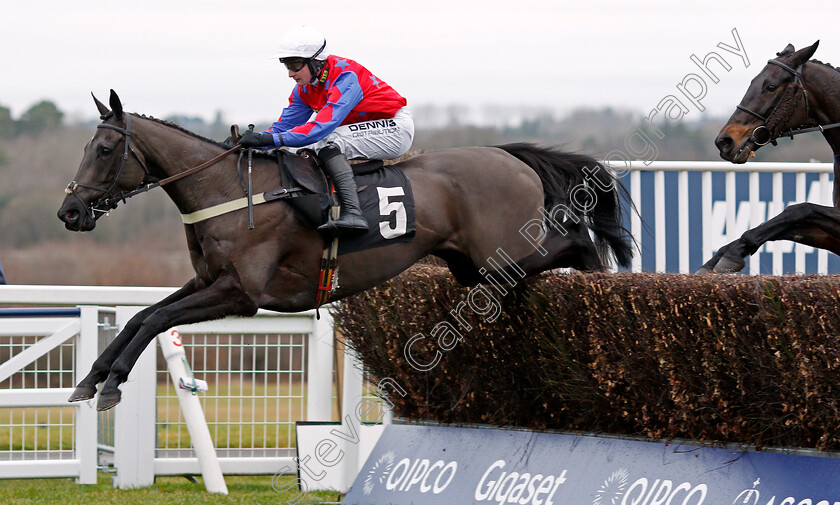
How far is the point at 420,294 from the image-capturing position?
18.4 feet

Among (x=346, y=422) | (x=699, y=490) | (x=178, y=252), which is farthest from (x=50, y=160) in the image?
(x=699, y=490)

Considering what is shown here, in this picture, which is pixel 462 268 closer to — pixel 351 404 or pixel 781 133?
pixel 351 404

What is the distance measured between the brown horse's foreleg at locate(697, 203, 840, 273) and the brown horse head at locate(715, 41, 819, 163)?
0.37 metres

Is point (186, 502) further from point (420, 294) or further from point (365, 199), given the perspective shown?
point (365, 199)

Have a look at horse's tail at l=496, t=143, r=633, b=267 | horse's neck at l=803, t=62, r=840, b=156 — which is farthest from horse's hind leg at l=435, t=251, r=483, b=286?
horse's neck at l=803, t=62, r=840, b=156

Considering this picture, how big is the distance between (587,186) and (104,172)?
8.02 ft

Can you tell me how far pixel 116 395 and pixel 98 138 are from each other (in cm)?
111

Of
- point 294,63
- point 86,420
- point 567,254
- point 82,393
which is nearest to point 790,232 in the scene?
point 567,254

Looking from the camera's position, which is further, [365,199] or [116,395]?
[365,199]

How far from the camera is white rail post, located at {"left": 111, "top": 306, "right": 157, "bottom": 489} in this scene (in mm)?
6684

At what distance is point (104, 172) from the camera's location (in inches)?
182

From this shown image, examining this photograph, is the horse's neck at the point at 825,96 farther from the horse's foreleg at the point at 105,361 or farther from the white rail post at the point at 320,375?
the horse's foreleg at the point at 105,361

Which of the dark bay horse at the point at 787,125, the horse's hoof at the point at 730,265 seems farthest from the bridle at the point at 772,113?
the horse's hoof at the point at 730,265

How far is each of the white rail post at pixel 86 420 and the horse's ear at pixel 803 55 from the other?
14.4 feet
